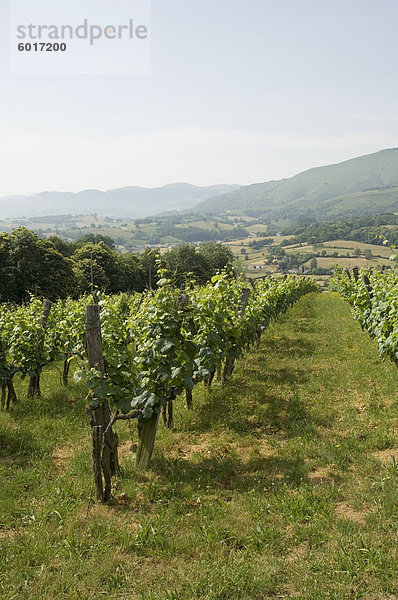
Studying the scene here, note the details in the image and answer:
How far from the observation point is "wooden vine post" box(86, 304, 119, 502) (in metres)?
4.56

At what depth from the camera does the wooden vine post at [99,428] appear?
4.56m

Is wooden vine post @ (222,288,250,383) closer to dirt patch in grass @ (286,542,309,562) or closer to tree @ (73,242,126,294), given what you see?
dirt patch in grass @ (286,542,309,562)

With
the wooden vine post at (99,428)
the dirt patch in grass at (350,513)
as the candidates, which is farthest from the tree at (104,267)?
the dirt patch in grass at (350,513)

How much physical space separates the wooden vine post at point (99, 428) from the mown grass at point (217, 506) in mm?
258

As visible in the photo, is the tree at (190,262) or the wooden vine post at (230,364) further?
the tree at (190,262)

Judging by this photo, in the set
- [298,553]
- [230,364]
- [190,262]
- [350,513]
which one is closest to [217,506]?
[298,553]

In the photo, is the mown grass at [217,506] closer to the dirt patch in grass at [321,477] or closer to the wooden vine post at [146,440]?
the dirt patch in grass at [321,477]

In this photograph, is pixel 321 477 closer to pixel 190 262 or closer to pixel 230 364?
pixel 230 364

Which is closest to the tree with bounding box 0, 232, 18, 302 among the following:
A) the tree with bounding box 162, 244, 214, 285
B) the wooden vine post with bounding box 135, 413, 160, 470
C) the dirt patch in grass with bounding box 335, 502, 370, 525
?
the tree with bounding box 162, 244, 214, 285

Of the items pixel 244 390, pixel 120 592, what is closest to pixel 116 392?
pixel 120 592

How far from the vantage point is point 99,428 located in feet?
15.0

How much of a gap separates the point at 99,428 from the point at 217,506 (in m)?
1.65

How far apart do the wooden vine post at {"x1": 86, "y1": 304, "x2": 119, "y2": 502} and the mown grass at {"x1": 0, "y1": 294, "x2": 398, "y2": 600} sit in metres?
0.26

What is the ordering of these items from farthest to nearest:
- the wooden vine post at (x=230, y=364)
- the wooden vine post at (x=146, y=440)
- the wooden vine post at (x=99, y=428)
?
the wooden vine post at (x=230, y=364) < the wooden vine post at (x=146, y=440) < the wooden vine post at (x=99, y=428)
